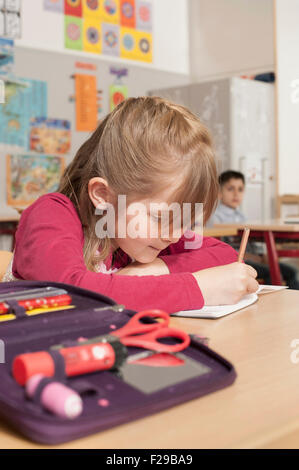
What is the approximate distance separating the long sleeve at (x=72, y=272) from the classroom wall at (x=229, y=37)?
4491mm

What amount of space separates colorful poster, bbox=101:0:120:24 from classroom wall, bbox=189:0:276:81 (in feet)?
3.10

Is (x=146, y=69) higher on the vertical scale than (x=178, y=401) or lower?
higher

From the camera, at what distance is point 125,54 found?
487 cm

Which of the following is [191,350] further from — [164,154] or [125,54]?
[125,54]

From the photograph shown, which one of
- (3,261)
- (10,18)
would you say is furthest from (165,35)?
(3,261)

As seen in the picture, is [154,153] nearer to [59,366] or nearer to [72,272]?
[72,272]

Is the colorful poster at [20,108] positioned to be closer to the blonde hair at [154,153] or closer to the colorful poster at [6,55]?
the colorful poster at [6,55]

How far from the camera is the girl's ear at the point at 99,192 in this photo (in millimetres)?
859

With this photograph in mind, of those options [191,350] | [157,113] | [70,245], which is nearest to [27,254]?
[70,245]

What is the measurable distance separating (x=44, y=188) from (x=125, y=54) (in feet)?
4.85

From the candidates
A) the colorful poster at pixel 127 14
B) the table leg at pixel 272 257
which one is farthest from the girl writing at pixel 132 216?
the colorful poster at pixel 127 14

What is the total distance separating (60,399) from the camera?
31cm

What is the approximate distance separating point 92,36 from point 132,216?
13.6 feet
